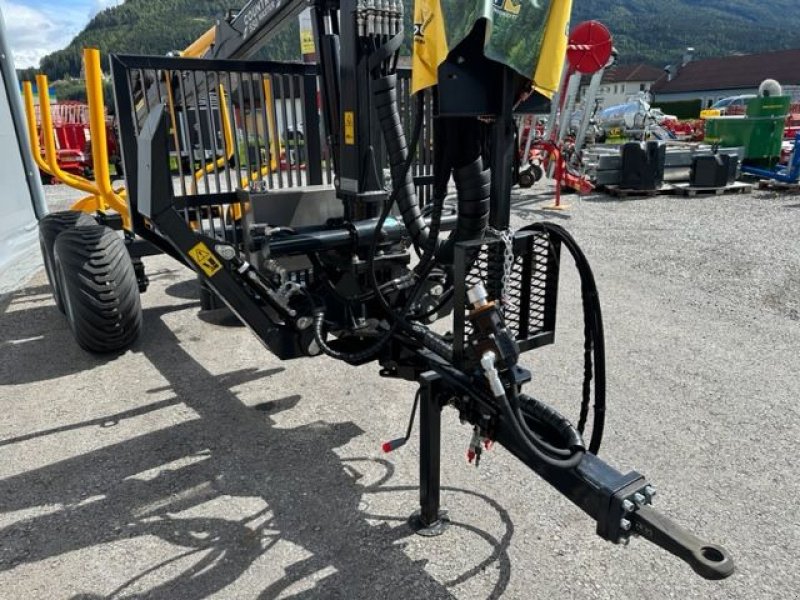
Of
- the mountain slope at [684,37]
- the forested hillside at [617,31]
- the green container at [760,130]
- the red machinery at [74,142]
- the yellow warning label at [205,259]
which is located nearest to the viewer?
the yellow warning label at [205,259]

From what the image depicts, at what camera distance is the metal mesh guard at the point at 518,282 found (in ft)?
7.13

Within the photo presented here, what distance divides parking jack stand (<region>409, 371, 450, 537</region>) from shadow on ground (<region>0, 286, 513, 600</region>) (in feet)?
0.35

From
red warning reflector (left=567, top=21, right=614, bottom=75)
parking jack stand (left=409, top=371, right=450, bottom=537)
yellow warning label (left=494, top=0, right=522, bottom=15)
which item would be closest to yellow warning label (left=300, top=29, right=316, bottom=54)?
yellow warning label (left=494, top=0, right=522, bottom=15)

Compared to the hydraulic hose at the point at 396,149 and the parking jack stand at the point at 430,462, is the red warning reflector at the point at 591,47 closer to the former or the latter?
the hydraulic hose at the point at 396,149

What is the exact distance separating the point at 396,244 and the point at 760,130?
1304 cm

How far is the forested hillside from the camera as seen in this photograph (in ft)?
259

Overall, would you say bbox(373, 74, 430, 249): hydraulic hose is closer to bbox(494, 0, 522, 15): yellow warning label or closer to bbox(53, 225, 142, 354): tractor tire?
bbox(494, 0, 522, 15): yellow warning label

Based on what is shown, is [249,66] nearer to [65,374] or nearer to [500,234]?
[500,234]

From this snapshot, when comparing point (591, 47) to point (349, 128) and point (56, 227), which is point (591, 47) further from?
point (56, 227)

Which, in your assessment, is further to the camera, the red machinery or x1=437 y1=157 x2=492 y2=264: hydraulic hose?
the red machinery

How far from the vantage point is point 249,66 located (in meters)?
3.39

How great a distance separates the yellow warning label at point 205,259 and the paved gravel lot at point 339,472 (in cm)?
94

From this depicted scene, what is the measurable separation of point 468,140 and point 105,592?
217cm

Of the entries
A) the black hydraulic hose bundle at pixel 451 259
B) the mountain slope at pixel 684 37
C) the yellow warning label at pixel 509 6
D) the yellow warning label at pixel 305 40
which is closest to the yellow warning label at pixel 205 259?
the black hydraulic hose bundle at pixel 451 259
